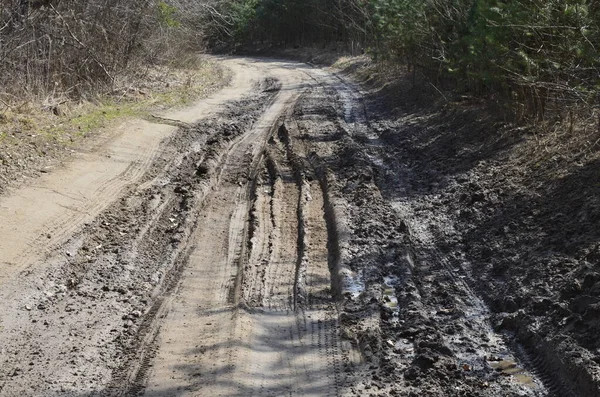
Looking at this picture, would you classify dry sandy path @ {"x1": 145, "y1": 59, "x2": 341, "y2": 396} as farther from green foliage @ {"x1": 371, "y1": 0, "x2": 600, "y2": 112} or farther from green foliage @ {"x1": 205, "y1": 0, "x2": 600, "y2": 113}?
green foliage @ {"x1": 205, "y1": 0, "x2": 600, "y2": 113}

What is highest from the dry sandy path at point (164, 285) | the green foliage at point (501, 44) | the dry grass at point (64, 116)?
the green foliage at point (501, 44)

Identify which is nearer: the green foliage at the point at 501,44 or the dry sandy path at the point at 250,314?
the dry sandy path at the point at 250,314

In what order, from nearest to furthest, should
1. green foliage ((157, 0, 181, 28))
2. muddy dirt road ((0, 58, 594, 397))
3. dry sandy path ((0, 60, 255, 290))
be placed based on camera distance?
muddy dirt road ((0, 58, 594, 397)) → dry sandy path ((0, 60, 255, 290)) → green foliage ((157, 0, 181, 28))

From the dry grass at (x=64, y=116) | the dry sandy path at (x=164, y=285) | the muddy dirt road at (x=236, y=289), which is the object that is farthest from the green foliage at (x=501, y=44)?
the dry sandy path at (x=164, y=285)

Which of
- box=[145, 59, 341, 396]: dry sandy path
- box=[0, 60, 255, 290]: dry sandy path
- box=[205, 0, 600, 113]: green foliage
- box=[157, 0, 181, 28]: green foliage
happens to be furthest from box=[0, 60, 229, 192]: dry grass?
box=[205, 0, 600, 113]: green foliage

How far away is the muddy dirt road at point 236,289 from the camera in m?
5.84

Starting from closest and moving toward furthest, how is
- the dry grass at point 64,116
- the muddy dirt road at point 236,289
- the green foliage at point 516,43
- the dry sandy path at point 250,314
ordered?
the dry sandy path at point 250,314
the muddy dirt road at point 236,289
the green foliage at point 516,43
the dry grass at point 64,116

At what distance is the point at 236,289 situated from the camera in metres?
→ 7.71

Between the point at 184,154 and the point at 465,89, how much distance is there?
22.9ft

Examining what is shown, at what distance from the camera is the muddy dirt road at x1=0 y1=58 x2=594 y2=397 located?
5.84m

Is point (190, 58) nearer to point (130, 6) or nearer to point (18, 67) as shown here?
point (130, 6)

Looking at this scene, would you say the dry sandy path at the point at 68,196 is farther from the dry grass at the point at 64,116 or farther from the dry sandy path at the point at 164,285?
the dry grass at the point at 64,116

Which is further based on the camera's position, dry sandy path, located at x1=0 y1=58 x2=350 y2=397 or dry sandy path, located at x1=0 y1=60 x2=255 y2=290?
dry sandy path, located at x1=0 y1=60 x2=255 y2=290

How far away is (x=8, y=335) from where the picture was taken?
21.8 ft
